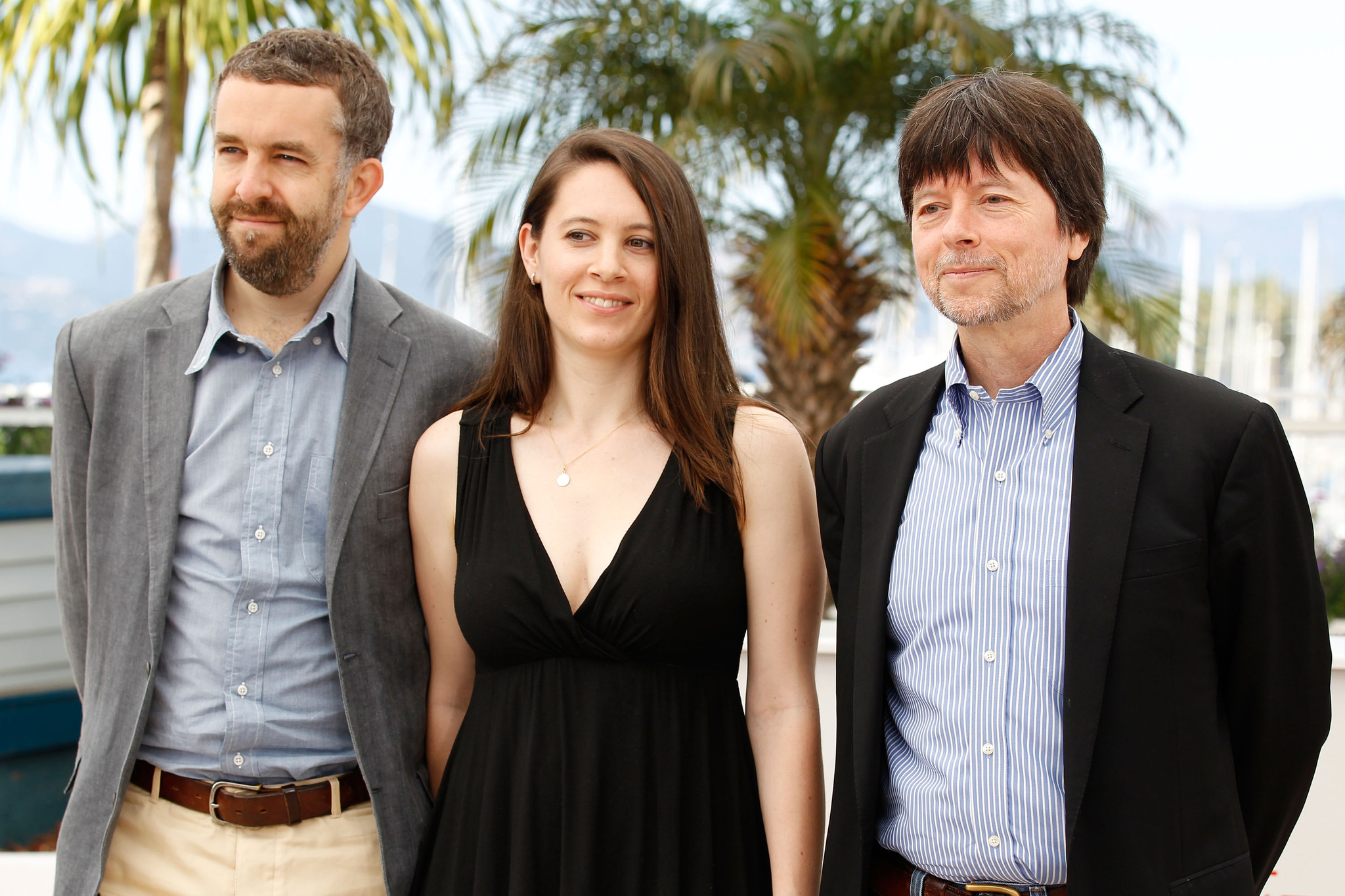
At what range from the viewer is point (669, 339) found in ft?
6.93

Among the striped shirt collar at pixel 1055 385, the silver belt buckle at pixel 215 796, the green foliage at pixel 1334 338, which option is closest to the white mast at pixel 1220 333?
the green foliage at pixel 1334 338

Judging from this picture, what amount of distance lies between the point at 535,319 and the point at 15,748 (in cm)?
380

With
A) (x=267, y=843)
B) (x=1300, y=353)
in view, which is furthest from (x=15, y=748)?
(x=1300, y=353)

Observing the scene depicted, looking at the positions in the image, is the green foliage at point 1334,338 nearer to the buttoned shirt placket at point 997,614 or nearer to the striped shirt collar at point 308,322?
the buttoned shirt placket at point 997,614

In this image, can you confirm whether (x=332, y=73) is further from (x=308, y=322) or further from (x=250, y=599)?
(x=250, y=599)

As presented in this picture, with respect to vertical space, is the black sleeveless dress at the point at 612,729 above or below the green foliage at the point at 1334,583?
above

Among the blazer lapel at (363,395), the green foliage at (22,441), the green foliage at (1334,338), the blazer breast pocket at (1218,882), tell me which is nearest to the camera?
the blazer breast pocket at (1218,882)

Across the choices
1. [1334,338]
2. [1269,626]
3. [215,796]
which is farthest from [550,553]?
[1334,338]

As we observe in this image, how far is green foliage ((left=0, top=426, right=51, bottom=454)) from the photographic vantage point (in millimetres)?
4883

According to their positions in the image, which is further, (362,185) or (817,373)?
(817,373)

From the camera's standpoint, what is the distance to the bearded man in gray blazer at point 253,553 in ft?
6.43

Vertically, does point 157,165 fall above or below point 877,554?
above

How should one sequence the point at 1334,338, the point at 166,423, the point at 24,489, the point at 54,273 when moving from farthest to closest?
the point at 54,273, the point at 1334,338, the point at 24,489, the point at 166,423

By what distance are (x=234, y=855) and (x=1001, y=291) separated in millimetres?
1710
